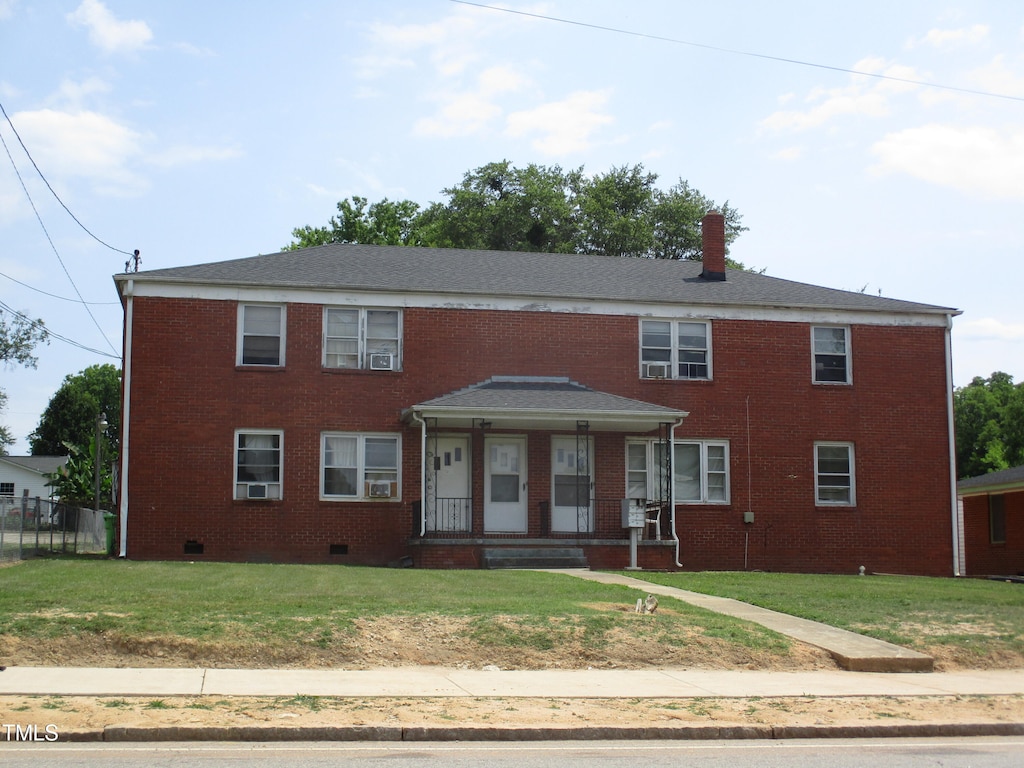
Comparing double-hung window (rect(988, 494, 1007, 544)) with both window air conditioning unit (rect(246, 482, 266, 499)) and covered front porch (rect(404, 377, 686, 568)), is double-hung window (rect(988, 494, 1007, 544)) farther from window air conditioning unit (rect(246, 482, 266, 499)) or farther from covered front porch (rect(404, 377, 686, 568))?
window air conditioning unit (rect(246, 482, 266, 499))

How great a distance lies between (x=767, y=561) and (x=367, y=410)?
32.4ft

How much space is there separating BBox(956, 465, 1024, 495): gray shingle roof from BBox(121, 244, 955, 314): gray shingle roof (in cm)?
778

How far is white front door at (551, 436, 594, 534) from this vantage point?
82.3ft

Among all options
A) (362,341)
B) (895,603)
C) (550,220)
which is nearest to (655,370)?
(362,341)

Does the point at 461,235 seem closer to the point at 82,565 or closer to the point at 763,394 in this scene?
the point at 763,394

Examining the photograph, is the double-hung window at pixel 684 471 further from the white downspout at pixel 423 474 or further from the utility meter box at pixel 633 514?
the white downspout at pixel 423 474

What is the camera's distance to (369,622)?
13.4 m

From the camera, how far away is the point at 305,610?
13.8m

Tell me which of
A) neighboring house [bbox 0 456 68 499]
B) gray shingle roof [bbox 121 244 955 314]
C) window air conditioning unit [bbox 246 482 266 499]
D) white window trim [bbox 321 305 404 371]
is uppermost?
gray shingle roof [bbox 121 244 955 314]

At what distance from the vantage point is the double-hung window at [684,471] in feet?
84.7

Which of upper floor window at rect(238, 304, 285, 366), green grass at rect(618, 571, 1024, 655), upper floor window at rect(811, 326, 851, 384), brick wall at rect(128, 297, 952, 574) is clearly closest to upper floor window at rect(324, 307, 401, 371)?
brick wall at rect(128, 297, 952, 574)

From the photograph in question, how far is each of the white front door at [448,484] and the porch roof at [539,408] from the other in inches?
22.6

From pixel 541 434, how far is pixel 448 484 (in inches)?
93.0

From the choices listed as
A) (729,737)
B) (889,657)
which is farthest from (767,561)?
(729,737)
